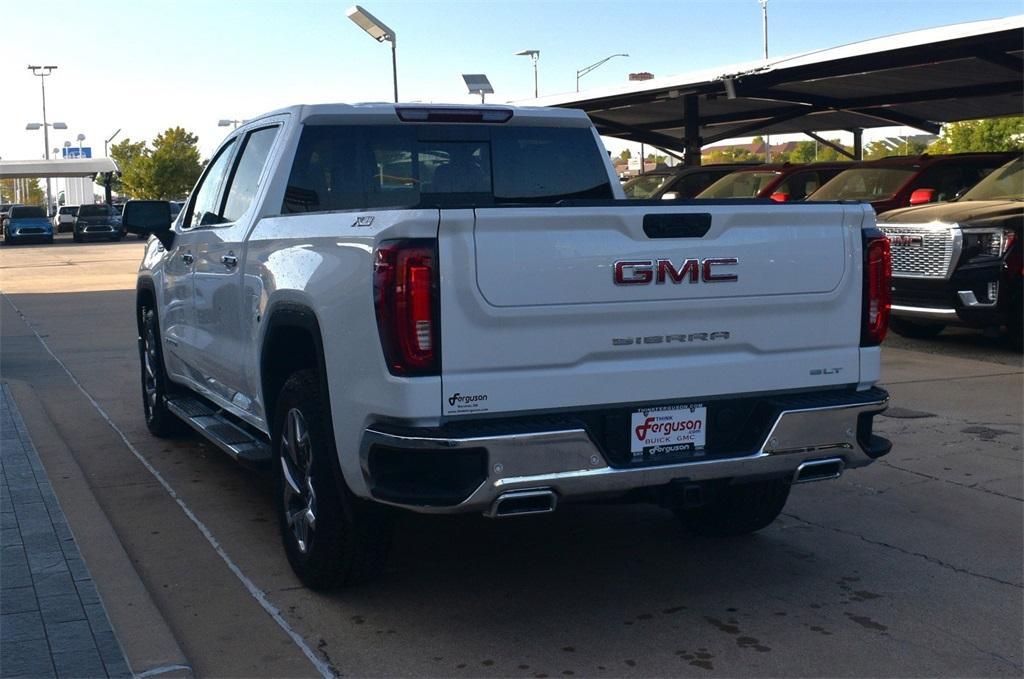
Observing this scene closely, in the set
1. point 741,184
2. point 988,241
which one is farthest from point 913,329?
point 741,184

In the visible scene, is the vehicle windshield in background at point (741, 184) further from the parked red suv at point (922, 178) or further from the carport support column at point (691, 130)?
the carport support column at point (691, 130)

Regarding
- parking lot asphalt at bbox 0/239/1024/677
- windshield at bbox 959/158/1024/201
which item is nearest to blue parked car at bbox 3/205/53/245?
windshield at bbox 959/158/1024/201

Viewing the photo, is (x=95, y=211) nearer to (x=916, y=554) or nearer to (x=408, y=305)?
(x=916, y=554)

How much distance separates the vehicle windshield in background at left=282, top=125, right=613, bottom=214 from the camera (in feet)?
19.8

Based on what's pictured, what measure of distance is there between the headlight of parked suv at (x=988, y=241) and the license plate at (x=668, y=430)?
8123mm

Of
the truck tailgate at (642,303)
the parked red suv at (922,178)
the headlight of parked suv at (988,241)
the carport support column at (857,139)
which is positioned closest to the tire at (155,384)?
the truck tailgate at (642,303)

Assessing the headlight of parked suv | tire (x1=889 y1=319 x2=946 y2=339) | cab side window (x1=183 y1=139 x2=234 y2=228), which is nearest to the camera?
cab side window (x1=183 y1=139 x2=234 y2=228)

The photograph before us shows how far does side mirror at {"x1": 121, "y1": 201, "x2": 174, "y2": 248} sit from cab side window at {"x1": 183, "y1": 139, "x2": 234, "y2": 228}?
0.47 feet

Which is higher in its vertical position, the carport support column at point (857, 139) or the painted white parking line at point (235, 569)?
the carport support column at point (857, 139)

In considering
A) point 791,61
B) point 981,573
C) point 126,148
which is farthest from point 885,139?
point 981,573

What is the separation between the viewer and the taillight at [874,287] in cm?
496

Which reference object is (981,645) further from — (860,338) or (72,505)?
(72,505)

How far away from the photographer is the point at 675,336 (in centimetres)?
457

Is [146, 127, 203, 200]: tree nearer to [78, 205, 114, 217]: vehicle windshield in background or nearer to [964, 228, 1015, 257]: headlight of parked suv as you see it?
[78, 205, 114, 217]: vehicle windshield in background
